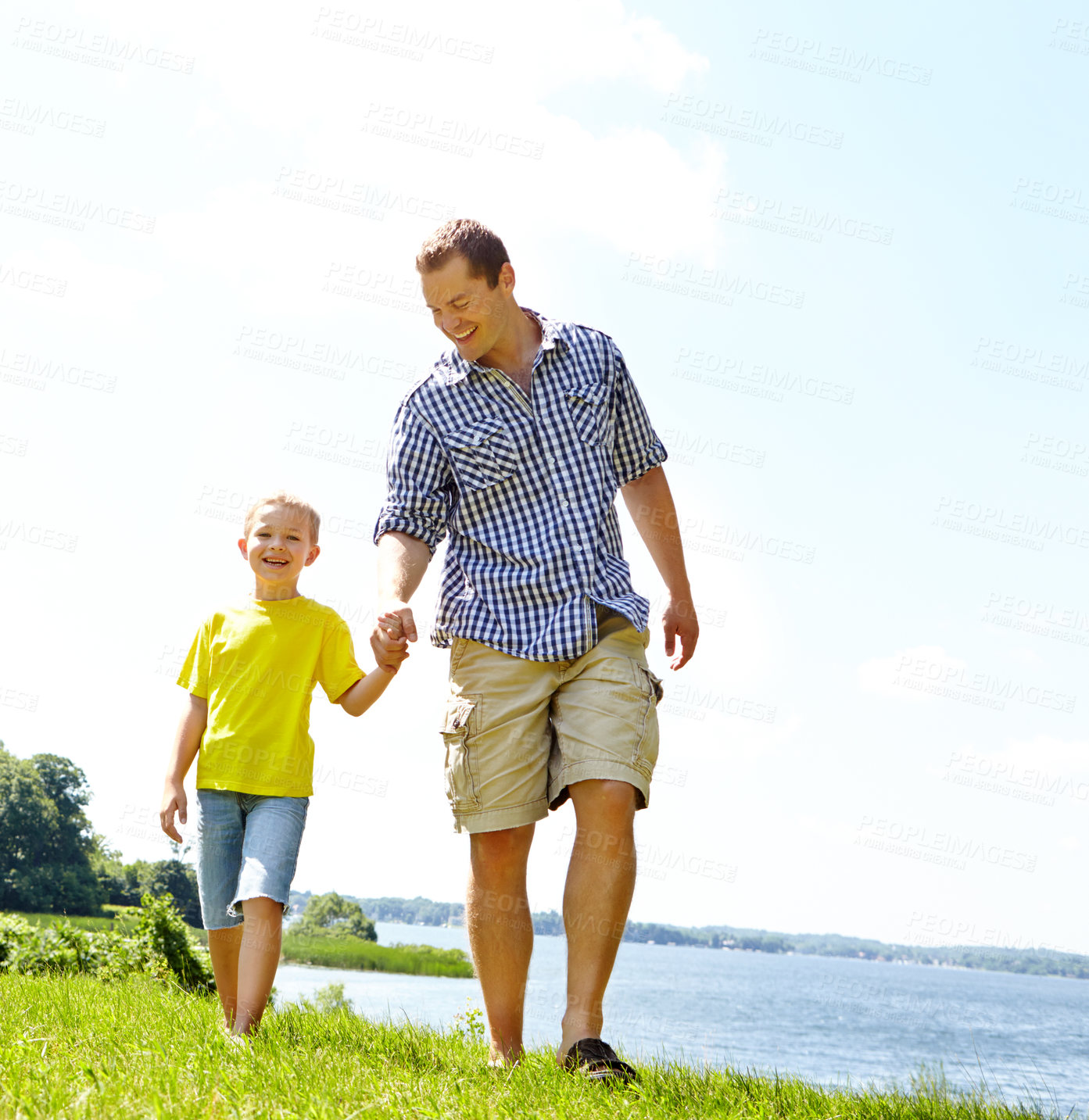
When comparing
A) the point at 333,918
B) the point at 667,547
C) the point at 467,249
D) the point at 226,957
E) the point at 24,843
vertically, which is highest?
the point at 467,249

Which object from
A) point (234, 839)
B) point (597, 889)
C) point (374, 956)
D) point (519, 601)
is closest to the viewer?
point (597, 889)

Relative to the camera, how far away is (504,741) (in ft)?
10.9

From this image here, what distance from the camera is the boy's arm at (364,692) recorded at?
3.85 m

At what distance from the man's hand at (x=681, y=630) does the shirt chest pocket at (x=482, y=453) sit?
2.64ft

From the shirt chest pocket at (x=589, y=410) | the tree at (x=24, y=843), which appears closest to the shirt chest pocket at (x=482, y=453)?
the shirt chest pocket at (x=589, y=410)

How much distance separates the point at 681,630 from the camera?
3691 millimetres

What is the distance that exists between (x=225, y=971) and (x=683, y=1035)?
7402 cm

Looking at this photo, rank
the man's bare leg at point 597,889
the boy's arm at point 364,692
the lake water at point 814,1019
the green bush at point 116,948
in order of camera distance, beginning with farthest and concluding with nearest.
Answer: the lake water at point 814,1019 < the green bush at point 116,948 < the boy's arm at point 364,692 < the man's bare leg at point 597,889

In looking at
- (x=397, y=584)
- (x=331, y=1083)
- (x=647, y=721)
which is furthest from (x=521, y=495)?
(x=331, y=1083)

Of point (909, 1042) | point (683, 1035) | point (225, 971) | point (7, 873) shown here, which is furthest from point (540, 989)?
point (225, 971)

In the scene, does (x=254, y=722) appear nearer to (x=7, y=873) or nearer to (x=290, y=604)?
(x=290, y=604)

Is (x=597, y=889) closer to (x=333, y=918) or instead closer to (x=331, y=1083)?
(x=331, y=1083)

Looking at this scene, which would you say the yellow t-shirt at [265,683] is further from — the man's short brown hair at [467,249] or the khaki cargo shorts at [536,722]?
the man's short brown hair at [467,249]

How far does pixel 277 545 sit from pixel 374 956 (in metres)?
76.5
